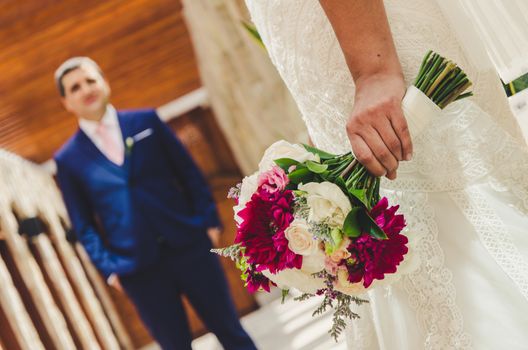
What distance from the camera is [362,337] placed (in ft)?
4.72

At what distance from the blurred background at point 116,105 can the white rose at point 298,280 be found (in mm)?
2833

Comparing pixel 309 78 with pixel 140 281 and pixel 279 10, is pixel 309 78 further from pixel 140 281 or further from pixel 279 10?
pixel 140 281

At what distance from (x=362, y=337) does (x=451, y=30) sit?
2.22 feet

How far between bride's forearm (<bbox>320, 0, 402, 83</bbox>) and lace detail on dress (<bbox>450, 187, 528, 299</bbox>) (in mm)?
299

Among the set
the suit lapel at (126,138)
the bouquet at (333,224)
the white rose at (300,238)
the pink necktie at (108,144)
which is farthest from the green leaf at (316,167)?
the pink necktie at (108,144)

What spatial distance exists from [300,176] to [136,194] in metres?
2.34

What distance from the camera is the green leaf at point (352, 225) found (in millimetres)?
1113

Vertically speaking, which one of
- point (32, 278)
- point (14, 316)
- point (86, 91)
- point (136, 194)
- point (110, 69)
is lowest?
point (14, 316)

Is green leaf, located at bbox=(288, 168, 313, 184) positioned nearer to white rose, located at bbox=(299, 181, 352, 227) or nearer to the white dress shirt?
white rose, located at bbox=(299, 181, 352, 227)

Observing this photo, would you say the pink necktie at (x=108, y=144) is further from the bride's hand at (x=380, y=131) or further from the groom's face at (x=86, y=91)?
the bride's hand at (x=380, y=131)

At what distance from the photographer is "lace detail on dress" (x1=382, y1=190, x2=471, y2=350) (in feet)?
4.04

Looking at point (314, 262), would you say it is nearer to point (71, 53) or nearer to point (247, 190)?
point (247, 190)

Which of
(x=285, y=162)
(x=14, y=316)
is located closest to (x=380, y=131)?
(x=285, y=162)

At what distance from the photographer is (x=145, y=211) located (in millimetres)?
3402
